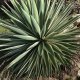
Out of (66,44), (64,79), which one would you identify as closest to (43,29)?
(66,44)

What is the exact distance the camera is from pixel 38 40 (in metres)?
6.20

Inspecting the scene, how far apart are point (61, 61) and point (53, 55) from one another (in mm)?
302

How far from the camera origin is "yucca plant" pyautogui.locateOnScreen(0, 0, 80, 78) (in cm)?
611

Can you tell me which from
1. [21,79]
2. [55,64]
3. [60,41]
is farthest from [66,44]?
[21,79]

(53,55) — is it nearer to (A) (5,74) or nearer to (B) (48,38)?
(B) (48,38)

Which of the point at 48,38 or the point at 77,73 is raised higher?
the point at 48,38

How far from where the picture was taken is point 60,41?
20.6ft

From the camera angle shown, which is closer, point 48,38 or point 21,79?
point 48,38

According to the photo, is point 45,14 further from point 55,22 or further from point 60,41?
point 60,41

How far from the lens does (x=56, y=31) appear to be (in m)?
6.43

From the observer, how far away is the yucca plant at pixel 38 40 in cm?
611

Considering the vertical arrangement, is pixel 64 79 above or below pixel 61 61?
below

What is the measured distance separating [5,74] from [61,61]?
1533 millimetres

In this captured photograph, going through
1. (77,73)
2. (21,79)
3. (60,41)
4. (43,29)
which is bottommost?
(77,73)
